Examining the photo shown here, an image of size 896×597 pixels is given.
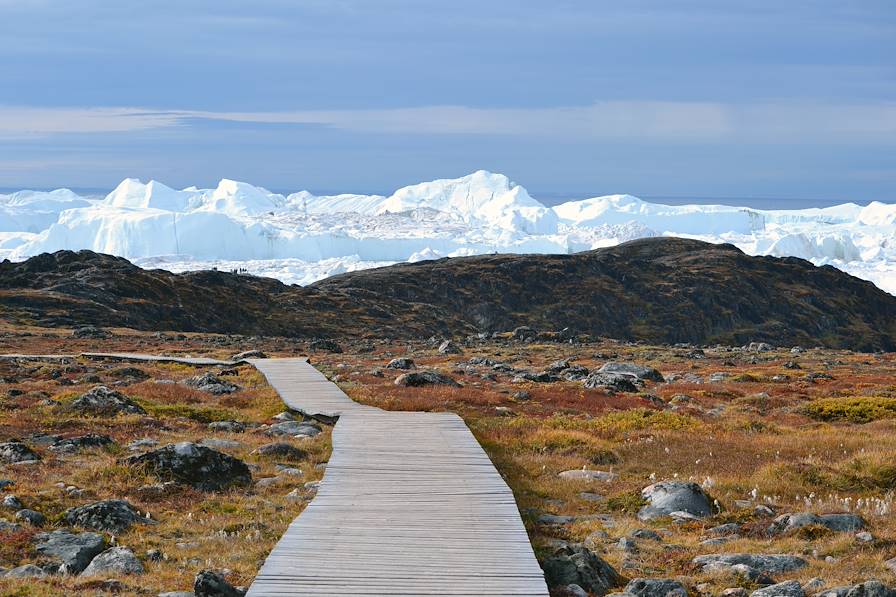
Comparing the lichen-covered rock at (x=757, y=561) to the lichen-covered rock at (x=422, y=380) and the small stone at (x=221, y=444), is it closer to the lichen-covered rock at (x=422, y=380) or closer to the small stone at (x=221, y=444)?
the small stone at (x=221, y=444)

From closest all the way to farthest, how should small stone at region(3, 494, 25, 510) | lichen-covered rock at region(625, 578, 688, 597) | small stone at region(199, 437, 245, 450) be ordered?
lichen-covered rock at region(625, 578, 688, 597) → small stone at region(3, 494, 25, 510) → small stone at region(199, 437, 245, 450)

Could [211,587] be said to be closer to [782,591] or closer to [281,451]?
[782,591]

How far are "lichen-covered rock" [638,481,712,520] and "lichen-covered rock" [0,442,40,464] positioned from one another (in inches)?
483

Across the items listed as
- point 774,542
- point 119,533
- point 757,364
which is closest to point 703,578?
point 774,542

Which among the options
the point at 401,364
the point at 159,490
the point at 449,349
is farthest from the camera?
the point at 449,349

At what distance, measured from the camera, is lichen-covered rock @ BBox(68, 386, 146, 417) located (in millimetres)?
25766

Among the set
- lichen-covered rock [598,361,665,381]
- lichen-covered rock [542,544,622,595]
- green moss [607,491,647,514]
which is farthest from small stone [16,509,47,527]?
lichen-covered rock [598,361,665,381]

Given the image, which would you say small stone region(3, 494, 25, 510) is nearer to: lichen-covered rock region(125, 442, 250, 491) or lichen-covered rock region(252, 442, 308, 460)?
lichen-covered rock region(125, 442, 250, 491)

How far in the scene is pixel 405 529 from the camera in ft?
43.8

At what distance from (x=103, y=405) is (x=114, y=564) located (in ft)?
48.9

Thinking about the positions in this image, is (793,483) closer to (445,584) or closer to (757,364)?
(445,584)

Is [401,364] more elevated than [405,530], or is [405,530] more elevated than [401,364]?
[405,530]

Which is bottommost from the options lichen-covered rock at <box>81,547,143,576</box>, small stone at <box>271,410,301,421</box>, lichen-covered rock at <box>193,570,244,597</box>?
small stone at <box>271,410,301,421</box>

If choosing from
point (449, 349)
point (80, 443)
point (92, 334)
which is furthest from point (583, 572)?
point (92, 334)
